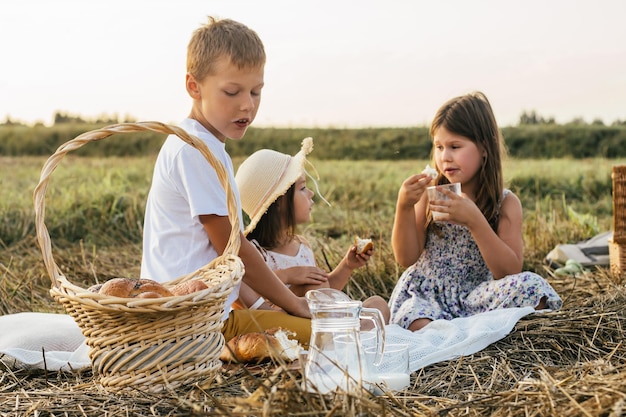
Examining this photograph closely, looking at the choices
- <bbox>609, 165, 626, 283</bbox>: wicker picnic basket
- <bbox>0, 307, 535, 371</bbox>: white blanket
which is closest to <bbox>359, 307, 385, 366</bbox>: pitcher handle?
<bbox>0, 307, 535, 371</bbox>: white blanket

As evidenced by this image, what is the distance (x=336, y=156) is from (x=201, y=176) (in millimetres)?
Answer: 12806

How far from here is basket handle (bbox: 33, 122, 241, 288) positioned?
8.69 ft

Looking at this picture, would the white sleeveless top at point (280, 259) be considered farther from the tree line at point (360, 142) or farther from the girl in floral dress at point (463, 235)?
the tree line at point (360, 142)

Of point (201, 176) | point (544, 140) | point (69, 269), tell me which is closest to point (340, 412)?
point (201, 176)

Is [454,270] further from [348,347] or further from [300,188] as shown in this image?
[348,347]

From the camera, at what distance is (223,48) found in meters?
3.06

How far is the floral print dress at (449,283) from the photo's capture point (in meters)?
3.74

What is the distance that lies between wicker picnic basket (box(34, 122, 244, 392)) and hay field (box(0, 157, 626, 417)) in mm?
78

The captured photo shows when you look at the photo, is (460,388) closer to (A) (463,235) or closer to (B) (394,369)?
(B) (394,369)

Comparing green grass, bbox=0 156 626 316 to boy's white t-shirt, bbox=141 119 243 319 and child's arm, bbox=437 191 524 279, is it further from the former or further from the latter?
boy's white t-shirt, bbox=141 119 243 319

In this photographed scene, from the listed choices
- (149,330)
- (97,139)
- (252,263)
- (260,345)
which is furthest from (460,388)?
(97,139)

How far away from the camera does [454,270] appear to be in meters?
4.00

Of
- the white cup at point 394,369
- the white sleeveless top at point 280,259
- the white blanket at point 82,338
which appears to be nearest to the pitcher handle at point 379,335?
the white cup at point 394,369

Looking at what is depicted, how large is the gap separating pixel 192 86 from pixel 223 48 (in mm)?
238
